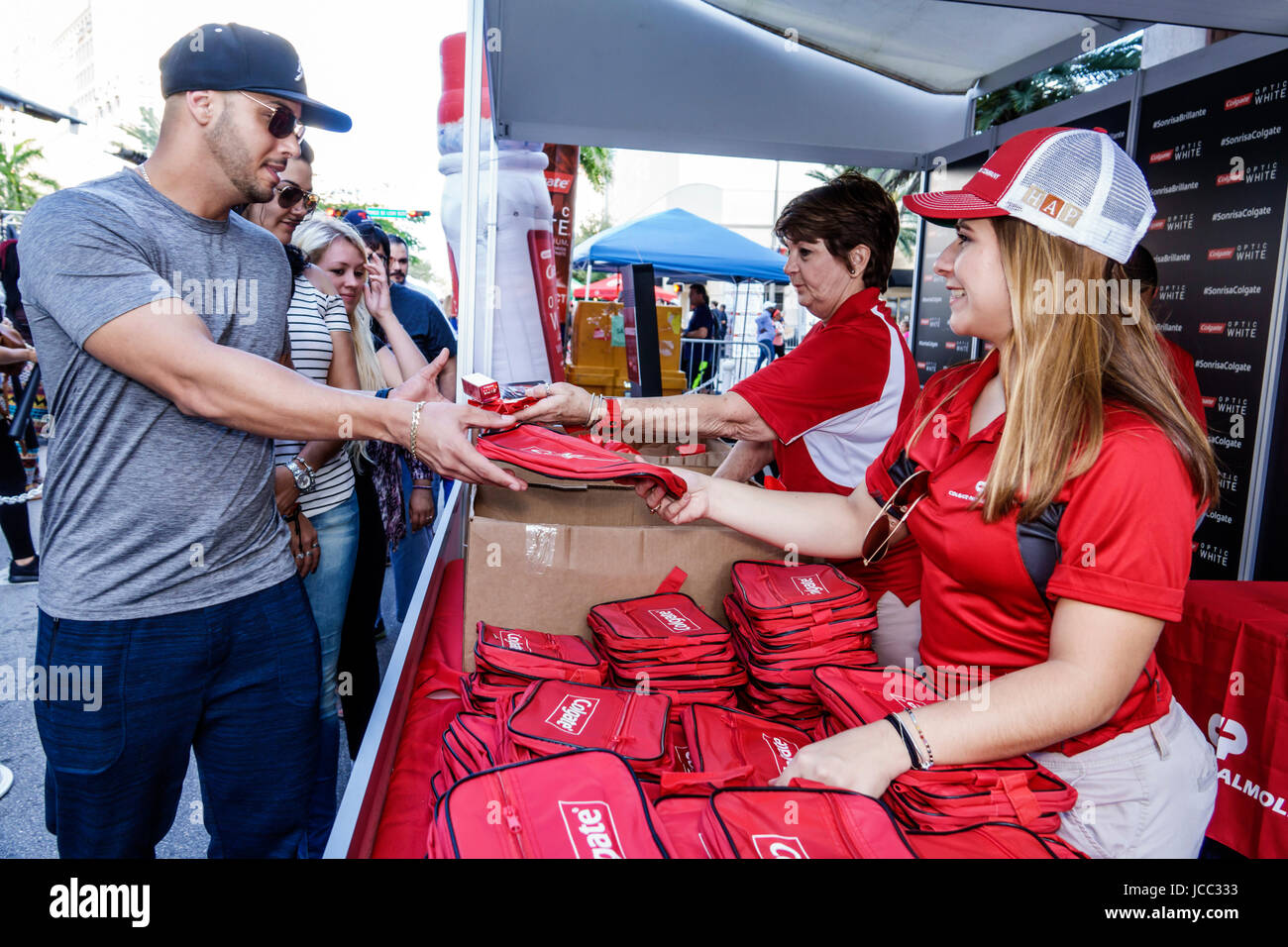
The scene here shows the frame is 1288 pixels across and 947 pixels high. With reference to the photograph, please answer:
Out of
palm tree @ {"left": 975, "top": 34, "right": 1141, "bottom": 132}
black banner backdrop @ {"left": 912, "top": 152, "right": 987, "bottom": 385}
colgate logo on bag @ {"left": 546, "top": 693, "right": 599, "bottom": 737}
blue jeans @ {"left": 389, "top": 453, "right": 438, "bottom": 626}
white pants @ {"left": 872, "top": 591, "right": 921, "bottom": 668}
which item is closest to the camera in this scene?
colgate logo on bag @ {"left": 546, "top": 693, "right": 599, "bottom": 737}

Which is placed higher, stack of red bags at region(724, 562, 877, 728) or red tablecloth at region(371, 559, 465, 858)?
stack of red bags at region(724, 562, 877, 728)

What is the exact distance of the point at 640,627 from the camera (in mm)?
1812

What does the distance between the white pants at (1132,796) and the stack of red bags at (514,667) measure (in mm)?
906

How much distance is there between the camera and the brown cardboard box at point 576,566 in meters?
1.92

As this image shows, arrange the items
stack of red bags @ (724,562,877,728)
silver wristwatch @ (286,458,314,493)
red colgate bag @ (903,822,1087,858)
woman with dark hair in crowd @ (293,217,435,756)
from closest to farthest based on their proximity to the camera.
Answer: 1. red colgate bag @ (903,822,1087,858)
2. stack of red bags @ (724,562,877,728)
3. silver wristwatch @ (286,458,314,493)
4. woman with dark hair in crowd @ (293,217,435,756)

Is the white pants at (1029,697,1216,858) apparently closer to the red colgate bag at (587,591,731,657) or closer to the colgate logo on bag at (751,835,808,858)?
the colgate logo on bag at (751,835,808,858)

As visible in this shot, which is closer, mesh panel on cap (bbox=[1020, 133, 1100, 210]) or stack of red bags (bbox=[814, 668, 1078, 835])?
stack of red bags (bbox=[814, 668, 1078, 835])

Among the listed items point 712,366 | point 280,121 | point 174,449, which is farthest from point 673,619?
point 712,366

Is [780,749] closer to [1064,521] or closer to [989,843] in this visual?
[989,843]

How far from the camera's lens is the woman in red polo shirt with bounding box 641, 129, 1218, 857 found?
1.23 meters

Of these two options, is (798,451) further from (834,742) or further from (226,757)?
(226,757)

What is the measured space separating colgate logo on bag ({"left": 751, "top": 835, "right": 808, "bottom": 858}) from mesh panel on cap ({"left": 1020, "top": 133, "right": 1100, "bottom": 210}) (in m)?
1.10

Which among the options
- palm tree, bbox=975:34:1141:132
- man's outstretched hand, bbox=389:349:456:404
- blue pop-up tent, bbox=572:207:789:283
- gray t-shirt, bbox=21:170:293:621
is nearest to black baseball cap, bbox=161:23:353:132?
gray t-shirt, bbox=21:170:293:621

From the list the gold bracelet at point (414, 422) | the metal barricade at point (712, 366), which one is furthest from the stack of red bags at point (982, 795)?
the metal barricade at point (712, 366)
